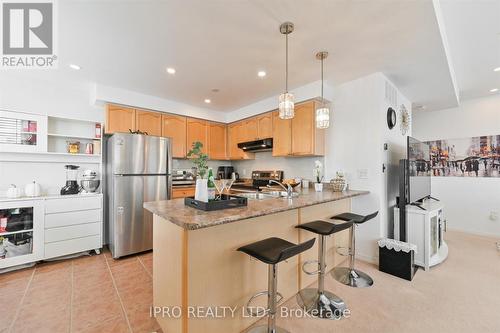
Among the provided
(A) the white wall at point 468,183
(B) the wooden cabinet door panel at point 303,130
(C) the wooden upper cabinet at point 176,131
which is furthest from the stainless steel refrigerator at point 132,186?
(A) the white wall at point 468,183

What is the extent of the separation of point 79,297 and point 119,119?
98.3 inches

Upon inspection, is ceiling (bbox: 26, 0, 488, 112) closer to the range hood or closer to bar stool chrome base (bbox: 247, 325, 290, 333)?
the range hood

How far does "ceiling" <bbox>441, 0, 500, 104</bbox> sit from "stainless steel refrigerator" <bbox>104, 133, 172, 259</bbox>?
3862mm

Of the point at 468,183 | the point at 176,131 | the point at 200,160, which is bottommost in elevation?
the point at 468,183

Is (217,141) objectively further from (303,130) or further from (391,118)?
(391,118)

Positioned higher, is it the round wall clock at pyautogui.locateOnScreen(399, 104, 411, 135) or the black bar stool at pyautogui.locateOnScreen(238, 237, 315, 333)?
the round wall clock at pyautogui.locateOnScreen(399, 104, 411, 135)

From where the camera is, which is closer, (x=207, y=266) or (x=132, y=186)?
(x=207, y=266)

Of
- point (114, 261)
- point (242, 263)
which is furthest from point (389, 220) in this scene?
point (114, 261)

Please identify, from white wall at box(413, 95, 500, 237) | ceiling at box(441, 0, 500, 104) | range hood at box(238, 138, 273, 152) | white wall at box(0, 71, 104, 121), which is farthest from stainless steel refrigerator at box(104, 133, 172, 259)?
white wall at box(413, 95, 500, 237)

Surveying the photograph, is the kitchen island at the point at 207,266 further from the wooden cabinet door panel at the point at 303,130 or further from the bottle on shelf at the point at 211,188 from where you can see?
the wooden cabinet door panel at the point at 303,130

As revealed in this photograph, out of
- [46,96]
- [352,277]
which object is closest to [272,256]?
[352,277]

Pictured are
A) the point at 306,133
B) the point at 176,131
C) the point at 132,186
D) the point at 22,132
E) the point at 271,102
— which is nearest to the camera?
the point at 22,132

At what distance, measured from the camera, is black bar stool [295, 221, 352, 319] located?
6.08 ft

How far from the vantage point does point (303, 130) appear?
10.9 feet
